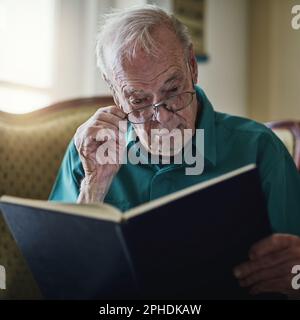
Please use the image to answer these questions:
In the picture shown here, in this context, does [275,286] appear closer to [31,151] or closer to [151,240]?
[151,240]

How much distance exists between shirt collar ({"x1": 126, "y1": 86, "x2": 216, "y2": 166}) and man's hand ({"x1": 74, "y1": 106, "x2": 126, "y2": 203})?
19 mm

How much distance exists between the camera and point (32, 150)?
1184 millimetres

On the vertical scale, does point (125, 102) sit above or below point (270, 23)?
below

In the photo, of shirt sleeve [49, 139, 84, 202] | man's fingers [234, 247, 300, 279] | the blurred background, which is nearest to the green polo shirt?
shirt sleeve [49, 139, 84, 202]

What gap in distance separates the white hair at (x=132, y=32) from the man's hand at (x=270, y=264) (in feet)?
1.26

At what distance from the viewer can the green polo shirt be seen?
0.78 m

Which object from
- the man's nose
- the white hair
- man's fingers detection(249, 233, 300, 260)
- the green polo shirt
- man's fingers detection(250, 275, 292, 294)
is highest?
the white hair

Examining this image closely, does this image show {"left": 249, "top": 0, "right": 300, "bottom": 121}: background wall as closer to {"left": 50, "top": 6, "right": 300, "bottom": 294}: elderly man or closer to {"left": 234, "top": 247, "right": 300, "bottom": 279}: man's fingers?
{"left": 50, "top": 6, "right": 300, "bottom": 294}: elderly man

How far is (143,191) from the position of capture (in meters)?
0.90

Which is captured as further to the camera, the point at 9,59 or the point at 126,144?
the point at 9,59

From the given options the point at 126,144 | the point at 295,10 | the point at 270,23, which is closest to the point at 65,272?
the point at 126,144
